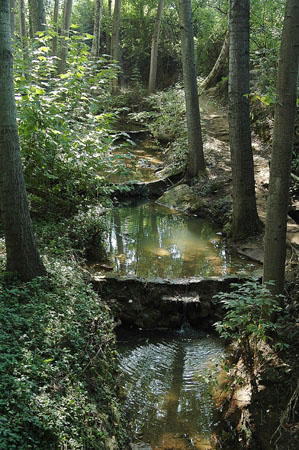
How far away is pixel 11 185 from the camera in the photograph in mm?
4438

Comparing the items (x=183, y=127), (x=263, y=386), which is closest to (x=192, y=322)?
(x=263, y=386)

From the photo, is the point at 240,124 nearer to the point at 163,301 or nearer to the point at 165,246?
the point at 165,246

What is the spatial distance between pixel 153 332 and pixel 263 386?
2665 mm

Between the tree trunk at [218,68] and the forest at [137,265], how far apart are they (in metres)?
5.51

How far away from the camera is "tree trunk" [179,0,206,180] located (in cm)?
1145

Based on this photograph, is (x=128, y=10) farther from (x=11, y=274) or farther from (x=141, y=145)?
(x=11, y=274)

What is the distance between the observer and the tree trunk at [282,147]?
156 inches

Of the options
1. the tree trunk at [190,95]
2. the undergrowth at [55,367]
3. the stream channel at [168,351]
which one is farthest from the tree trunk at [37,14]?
the undergrowth at [55,367]

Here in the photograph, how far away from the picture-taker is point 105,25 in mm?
27312

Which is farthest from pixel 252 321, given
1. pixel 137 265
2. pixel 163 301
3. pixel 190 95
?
pixel 190 95

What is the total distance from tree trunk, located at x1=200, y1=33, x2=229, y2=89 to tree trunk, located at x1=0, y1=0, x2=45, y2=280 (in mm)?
15941

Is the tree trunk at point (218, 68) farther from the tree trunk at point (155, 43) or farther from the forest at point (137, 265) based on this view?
the forest at point (137, 265)

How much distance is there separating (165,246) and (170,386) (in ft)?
13.4

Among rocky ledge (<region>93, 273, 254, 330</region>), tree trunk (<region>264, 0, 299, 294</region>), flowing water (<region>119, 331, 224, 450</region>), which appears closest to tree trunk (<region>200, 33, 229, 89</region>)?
rocky ledge (<region>93, 273, 254, 330</region>)
